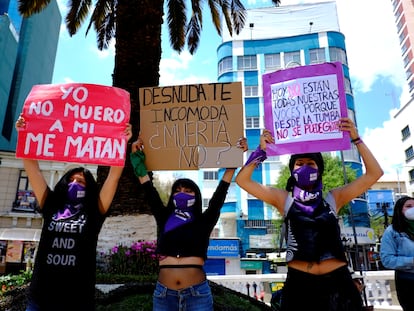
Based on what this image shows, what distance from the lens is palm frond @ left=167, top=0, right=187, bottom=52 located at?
973 centimetres

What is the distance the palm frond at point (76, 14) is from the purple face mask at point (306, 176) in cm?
877

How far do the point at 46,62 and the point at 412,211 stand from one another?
46.2 metres

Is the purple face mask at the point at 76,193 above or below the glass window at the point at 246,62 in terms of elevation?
below

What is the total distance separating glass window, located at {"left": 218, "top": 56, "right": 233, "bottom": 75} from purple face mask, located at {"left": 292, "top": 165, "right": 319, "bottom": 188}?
33.4m

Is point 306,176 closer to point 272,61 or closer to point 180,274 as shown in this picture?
point 180,274

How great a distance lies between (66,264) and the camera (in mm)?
2480

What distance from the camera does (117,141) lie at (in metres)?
3.37

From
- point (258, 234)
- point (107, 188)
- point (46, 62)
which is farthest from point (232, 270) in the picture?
point (46, 62)

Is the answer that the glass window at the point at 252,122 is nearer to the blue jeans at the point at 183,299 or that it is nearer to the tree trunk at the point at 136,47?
the tree trunk at the point at 136,47

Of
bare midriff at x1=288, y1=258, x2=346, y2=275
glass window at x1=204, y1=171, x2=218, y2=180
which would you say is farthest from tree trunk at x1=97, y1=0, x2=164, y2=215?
glass window at x1=204, y1=171, x2=218, y2=180

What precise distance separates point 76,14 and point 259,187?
8.91 metres

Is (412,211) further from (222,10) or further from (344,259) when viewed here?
(222,10)

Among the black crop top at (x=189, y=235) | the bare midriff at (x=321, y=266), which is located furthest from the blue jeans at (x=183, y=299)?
the bare midriff at (x=321, y=266)

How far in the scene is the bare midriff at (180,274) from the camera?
102 inches
